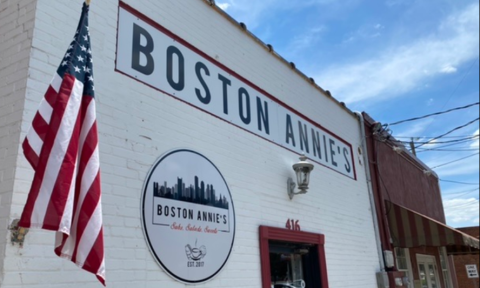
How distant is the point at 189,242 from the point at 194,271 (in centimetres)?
28

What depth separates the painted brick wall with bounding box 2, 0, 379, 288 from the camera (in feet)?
10.6

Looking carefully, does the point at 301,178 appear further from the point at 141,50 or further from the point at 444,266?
the point at 444,266

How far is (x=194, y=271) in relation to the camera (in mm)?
4129

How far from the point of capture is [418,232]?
9125 mm

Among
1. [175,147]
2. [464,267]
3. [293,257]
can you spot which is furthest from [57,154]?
[464,267]

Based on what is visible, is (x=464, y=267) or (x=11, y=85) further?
(x=464, y=267)

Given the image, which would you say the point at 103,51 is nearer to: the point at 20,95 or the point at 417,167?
the point at 20,95

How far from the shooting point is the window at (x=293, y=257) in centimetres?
538

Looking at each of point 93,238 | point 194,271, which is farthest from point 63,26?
point 194,271

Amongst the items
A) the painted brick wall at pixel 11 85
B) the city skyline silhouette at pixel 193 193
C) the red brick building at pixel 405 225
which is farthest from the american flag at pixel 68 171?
the red brick building at pixel 405 225

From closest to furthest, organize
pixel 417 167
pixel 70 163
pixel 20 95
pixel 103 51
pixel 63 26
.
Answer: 1. pixel 70 163
2. pixel 20 95
3. pixel 63 26
4. pixel 103 51
5. pixel 417 167

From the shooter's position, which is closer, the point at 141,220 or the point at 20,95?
the point at 20,95

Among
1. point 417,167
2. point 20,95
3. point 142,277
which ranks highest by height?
point 417,167

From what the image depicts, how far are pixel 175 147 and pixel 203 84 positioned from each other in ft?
3.29
